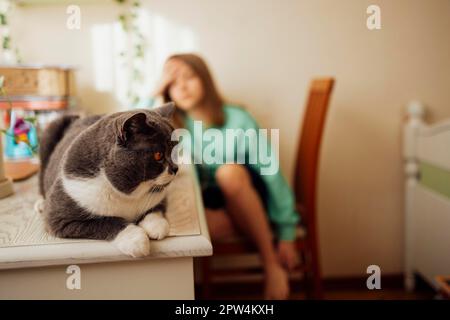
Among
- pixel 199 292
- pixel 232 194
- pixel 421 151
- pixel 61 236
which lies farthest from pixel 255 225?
pixel 61 236

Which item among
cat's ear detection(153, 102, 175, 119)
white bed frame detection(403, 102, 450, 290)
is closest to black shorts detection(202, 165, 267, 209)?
white bed frame detection(403, 102, 450, 290)

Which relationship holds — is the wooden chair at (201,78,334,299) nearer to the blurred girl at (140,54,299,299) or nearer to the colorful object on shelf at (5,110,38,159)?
the blurred girl at (140,54,299,299)

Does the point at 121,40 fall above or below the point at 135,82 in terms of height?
above

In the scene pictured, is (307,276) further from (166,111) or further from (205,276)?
(166,111)

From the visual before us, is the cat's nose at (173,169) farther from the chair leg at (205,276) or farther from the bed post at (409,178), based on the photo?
the bed post at (409,178)

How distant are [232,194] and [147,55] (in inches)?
21.9

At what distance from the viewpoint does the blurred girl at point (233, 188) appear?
119 cm

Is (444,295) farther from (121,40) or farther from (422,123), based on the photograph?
(121,40)

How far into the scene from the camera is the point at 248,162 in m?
1.30

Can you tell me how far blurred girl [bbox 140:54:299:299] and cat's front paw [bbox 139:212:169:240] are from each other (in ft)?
1.95

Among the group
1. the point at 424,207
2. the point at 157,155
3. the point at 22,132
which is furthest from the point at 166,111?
the point at 424,207

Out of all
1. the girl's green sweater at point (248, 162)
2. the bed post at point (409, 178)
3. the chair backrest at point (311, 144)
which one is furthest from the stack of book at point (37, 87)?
the bed post at point (409, 178)
